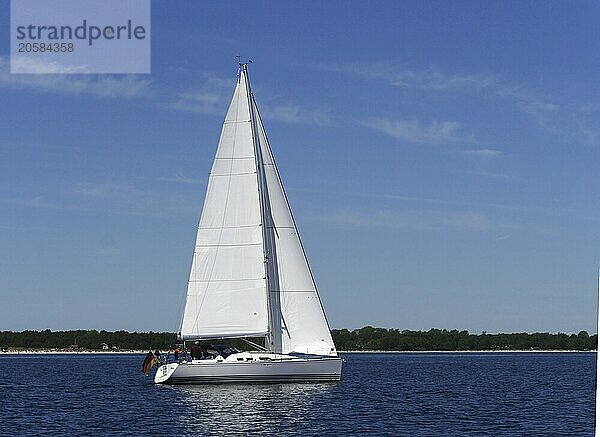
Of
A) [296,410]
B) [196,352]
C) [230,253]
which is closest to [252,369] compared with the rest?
[196,352]

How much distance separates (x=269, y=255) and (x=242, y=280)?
2803mm

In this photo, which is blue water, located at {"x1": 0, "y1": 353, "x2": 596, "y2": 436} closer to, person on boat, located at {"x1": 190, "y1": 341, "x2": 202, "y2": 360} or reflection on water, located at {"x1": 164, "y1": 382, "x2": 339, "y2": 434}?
reflection on water, located at {"x1": 164, "y1": 382, "x2": 339, "y2": 434}

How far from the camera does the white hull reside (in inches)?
2376

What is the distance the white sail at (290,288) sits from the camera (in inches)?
2518

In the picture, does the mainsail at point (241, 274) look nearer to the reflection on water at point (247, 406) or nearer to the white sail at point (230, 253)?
the white sail at point (230, 253)

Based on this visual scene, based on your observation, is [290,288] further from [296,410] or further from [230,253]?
[296,410]

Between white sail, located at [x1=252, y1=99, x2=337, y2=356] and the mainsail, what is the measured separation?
6cm

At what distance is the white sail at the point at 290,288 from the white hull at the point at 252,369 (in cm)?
176

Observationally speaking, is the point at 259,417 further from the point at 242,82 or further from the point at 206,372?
the point at 242,82

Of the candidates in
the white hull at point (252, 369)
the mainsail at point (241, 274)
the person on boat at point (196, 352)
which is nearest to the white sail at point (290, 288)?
the mainsail at point (241, 274)

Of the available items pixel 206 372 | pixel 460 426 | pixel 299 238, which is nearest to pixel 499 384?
pixel 299 238

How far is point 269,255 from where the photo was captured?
65.7 meters

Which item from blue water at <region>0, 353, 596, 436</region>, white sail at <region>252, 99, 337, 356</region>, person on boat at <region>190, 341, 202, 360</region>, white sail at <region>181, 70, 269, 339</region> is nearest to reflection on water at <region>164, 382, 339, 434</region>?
blue water at <region>0, 353, 596, 436</region>

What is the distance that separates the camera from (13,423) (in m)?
49.0
